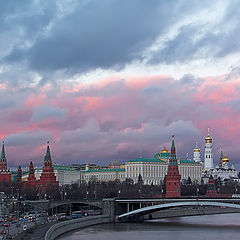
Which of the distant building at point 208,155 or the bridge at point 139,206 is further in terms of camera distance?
the distant building at point 208,155

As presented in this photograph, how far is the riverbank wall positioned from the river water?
0.77m

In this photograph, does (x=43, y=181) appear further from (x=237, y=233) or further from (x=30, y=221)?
(x=237, y=233)

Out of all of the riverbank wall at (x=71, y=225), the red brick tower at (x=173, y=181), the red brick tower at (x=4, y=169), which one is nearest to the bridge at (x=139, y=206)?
the riverbank wall at (x=71, y=225)

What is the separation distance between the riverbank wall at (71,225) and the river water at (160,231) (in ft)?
2.51

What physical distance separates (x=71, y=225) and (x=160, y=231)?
29.2 feet

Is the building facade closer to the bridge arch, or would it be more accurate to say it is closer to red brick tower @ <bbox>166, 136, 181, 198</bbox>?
red brick tower @ <bbox>166, 136, 181, 198</bbox>

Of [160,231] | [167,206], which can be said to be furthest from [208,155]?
[160,231]

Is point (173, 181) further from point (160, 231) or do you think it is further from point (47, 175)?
point (160, 231)

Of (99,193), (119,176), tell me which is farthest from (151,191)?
(119,176)

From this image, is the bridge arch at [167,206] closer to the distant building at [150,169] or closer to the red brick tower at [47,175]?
the red brick tower at [47,175]

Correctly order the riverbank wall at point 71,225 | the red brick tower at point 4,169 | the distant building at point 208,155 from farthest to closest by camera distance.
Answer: the distant building at point 208,155 < the red brick tower at point 4,169 < the riverbank wall at point 71,225

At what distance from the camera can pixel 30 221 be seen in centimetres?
6212

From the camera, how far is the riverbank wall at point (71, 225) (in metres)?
50.5

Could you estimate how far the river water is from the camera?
52.9 meters
